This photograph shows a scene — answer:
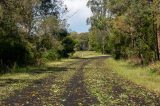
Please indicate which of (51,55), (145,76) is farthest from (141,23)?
(51,55)

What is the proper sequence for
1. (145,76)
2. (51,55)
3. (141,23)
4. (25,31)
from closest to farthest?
1. (145,76)
2. (141,23)
3. (25,31)
4. (51,55)

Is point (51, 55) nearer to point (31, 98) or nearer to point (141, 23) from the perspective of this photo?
point (141, 23)

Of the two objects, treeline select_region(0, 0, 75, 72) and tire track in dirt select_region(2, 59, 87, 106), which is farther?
treeline select_region(0, 0, 75, 72)

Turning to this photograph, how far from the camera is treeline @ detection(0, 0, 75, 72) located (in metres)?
40.3

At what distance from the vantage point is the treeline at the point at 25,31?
40344mm

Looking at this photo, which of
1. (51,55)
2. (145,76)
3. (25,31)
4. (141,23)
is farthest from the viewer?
(51,55)

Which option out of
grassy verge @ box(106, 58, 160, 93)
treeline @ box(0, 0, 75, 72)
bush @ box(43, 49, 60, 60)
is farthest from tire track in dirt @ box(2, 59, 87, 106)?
bush @ box(43, 49, 60, 60)

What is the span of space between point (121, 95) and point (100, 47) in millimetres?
125458

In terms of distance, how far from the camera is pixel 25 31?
5447 centimetres

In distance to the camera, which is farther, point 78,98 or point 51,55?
point 51,55

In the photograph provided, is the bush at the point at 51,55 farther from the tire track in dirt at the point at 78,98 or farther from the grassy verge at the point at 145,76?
the tire track in dirt at the point at 78,98

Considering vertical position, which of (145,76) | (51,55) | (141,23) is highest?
(141,23)

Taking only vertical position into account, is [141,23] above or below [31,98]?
above

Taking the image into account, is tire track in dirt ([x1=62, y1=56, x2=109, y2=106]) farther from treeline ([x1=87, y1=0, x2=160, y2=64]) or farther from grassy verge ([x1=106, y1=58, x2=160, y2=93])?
treeline ([x1=87, y1=0, x2=160, y2=64])
